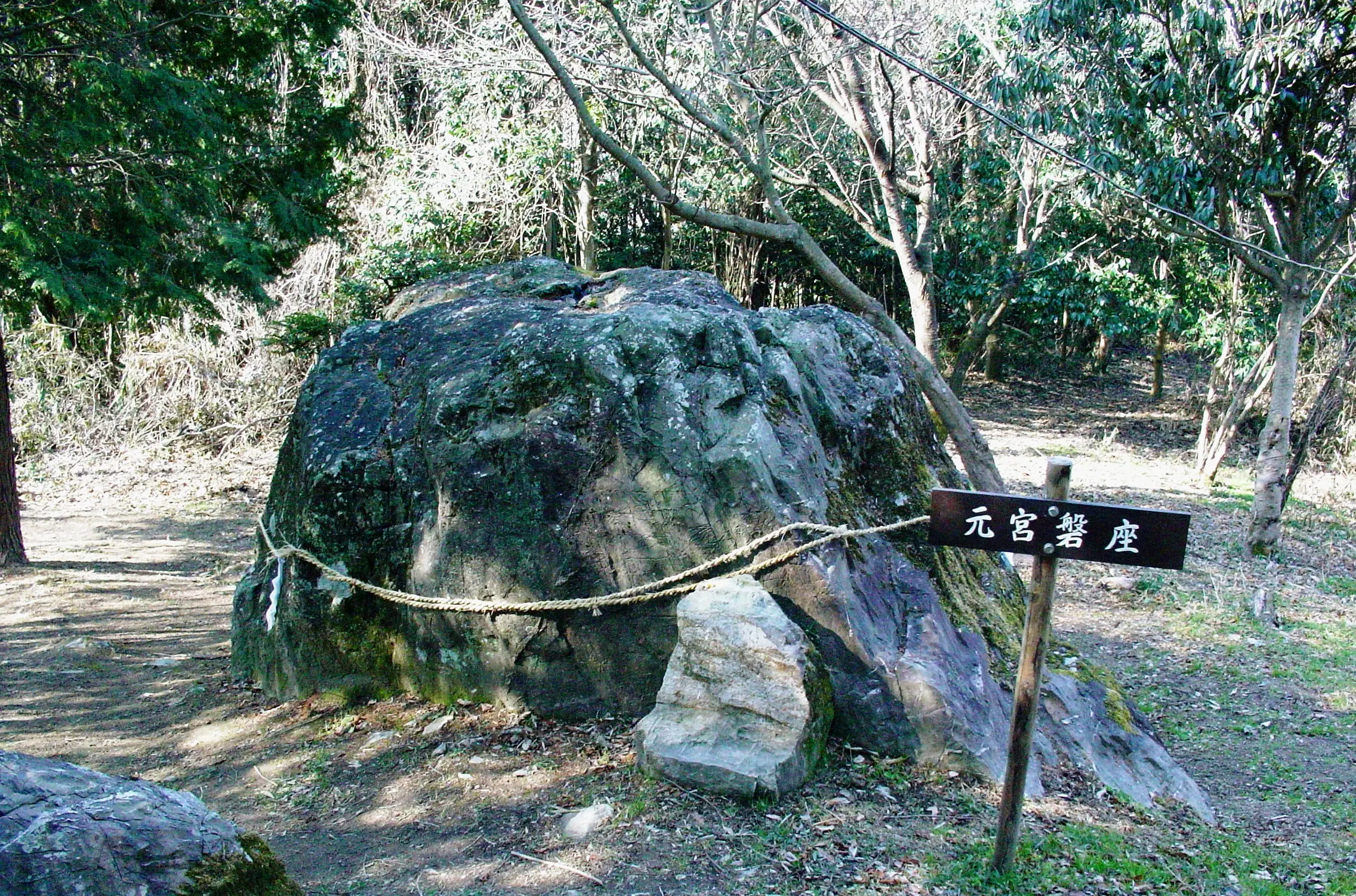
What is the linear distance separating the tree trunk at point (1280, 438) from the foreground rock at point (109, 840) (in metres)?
10.5

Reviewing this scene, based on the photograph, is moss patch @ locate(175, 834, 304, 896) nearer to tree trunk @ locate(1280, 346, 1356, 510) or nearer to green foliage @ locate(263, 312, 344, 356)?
green foliage @ locate(263, 312, 344, 356)

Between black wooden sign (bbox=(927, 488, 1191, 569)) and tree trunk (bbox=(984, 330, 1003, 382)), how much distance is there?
17.7 meters

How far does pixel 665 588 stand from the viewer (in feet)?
14.8

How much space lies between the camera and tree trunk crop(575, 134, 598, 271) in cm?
1425

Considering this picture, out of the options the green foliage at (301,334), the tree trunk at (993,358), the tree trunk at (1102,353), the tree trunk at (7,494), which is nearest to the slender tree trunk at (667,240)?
the green foliage at (301,334)

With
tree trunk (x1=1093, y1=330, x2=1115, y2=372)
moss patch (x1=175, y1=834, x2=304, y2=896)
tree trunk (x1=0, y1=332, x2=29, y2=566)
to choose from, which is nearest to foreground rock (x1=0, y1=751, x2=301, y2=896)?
moss patch (x1=175, y1=834, x2=304, y2=896)

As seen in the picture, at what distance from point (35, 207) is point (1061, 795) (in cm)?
691

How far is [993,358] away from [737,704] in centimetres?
1803

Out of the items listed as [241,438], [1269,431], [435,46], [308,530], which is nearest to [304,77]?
[435,46]

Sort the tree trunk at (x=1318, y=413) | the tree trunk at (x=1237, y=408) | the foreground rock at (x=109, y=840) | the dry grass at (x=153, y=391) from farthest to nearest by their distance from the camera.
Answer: the tree trunk at (x=1237, y=408), the dry grass at (x=153, y=391), the tree trunk at (x=1318, y=413), the foreground rock at (x=109, y=840)

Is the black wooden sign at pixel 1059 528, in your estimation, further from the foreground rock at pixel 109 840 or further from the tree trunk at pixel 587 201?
the tree trunk at pixel 587 201

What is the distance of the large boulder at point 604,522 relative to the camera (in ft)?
14.8

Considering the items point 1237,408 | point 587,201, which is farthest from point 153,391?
point 1237,408

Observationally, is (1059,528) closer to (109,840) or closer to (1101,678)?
(1101,678)
